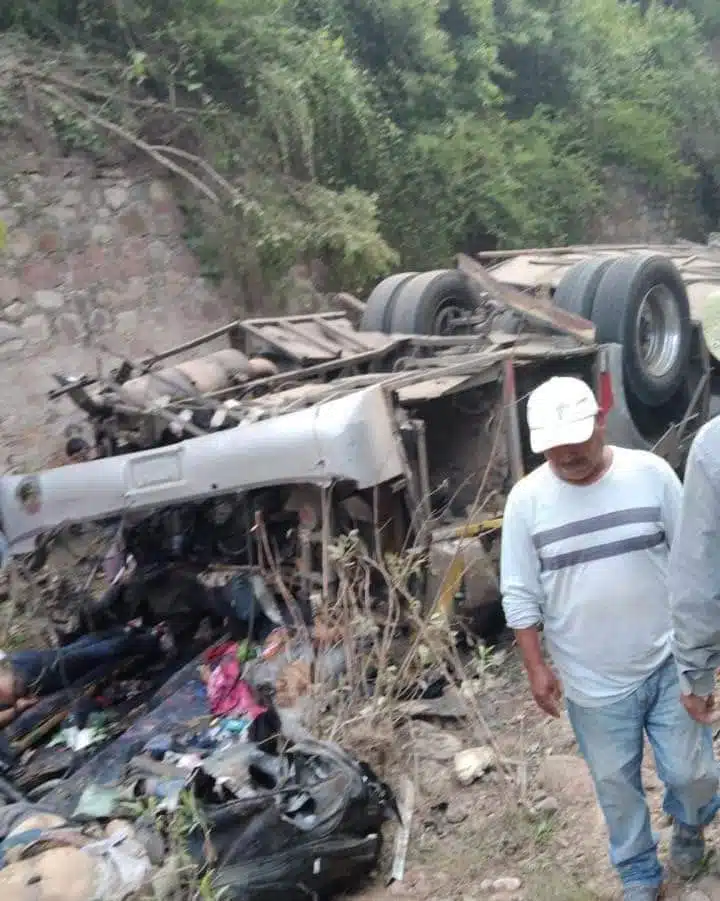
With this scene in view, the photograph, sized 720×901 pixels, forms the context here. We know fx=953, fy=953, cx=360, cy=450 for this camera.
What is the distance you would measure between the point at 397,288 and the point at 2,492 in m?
2.80

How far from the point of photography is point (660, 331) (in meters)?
6.07

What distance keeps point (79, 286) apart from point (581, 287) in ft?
12.4

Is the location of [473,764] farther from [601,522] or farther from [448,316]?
[448,316]

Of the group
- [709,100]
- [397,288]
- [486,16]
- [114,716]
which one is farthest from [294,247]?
[709,100]

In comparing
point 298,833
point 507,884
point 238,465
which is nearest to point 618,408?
point 238,465

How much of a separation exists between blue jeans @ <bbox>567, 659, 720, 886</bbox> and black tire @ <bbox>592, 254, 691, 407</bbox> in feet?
11.3

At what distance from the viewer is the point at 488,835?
318cm

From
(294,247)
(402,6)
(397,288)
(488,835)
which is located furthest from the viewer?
(402,6)

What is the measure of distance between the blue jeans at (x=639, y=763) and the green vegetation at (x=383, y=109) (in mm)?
6358

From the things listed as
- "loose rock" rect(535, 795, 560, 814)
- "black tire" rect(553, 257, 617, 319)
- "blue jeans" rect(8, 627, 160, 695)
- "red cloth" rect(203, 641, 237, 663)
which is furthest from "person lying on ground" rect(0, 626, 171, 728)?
"black tire" rect(553, 257, 617, 319)

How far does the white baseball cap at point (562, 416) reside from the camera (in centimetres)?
234

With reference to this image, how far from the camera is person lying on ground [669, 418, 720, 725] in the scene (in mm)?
1834

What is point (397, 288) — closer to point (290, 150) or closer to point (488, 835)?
point (290, 150)

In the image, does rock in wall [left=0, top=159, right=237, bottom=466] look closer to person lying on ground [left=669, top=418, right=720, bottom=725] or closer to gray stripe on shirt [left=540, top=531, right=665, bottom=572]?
gray stripe on shirt [left=540, top=531, right=665, bottom=572]
